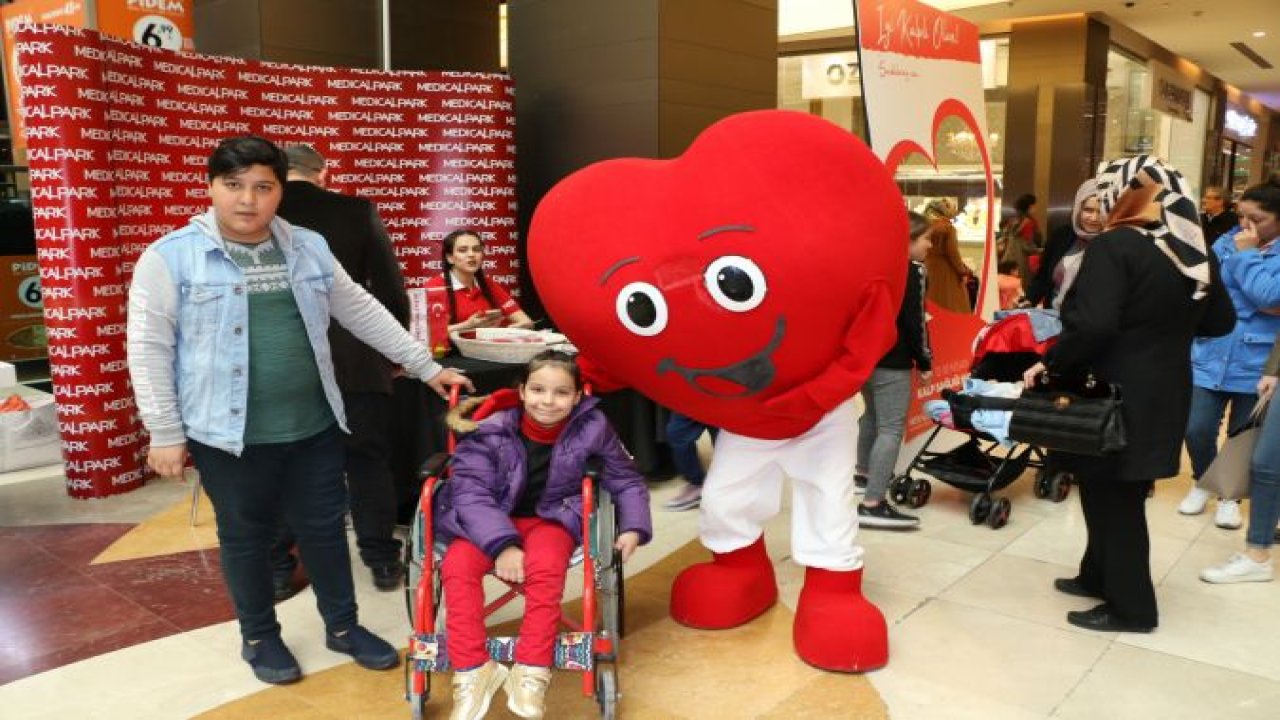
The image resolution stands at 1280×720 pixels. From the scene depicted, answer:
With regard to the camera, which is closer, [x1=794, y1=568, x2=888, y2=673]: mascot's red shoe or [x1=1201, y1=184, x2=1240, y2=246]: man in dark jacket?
[x1=794, y1=568, x2=888, y2=673]: mascot's red shoe

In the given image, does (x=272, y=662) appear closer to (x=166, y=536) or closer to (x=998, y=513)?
(x=166, y=536)

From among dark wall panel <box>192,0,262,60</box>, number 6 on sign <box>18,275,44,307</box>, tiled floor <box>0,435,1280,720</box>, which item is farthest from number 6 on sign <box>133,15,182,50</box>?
tiled floor <box>0,435,1280,720</box>

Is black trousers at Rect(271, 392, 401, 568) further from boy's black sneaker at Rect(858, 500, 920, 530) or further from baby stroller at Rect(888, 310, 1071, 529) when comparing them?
baby stroller at Rect(888, 310, 1071, 529)

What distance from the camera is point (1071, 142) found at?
1105 cm

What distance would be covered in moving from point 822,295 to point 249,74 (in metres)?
3.87

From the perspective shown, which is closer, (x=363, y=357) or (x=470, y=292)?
(x=363, y=357)

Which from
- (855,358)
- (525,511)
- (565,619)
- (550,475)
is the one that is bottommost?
(565,619)

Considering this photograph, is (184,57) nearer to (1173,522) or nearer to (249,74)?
(249,74)

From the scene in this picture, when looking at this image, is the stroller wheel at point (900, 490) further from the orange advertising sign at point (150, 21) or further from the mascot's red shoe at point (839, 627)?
the orange advertising sign at point (150, 21)

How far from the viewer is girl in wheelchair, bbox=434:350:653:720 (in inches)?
97.1

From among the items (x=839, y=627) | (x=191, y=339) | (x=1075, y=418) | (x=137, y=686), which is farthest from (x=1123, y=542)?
(x=137, y=686)

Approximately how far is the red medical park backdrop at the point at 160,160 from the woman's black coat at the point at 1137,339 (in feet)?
11.7

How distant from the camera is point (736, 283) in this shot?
254 centimetres

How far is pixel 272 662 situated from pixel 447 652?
698mm
